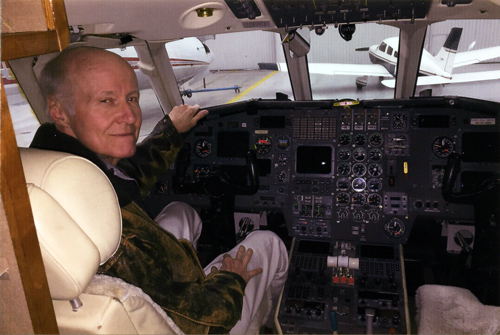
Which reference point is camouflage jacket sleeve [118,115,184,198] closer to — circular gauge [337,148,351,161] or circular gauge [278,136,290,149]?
circular gauge [278,136,290,149]

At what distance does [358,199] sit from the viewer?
9.66ft

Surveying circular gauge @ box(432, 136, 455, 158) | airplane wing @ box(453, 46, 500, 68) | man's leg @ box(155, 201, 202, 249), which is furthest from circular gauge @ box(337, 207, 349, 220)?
airplane wing @ box(453, 46, 500, 68)

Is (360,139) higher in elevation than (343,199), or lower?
higher

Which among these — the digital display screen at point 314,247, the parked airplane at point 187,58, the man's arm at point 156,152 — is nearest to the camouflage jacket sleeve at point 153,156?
the man's arm at point 156,152

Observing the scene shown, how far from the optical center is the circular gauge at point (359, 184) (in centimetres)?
293

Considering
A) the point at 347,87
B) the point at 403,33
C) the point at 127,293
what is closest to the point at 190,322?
the point at 127,293

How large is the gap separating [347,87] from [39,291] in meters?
14.2

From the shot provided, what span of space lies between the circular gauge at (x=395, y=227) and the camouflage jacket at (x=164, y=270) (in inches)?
63.7

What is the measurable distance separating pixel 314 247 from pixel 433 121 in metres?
1.26

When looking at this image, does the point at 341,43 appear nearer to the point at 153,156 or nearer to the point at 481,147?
the point at 481,147

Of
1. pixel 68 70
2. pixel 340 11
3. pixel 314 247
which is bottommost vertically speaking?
pixel 314 247

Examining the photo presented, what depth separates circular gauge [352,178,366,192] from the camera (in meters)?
2.93

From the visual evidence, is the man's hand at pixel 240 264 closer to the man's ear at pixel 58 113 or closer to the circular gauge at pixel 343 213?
the man's ear at pixel 58 113

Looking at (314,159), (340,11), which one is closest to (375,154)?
(314,159)
